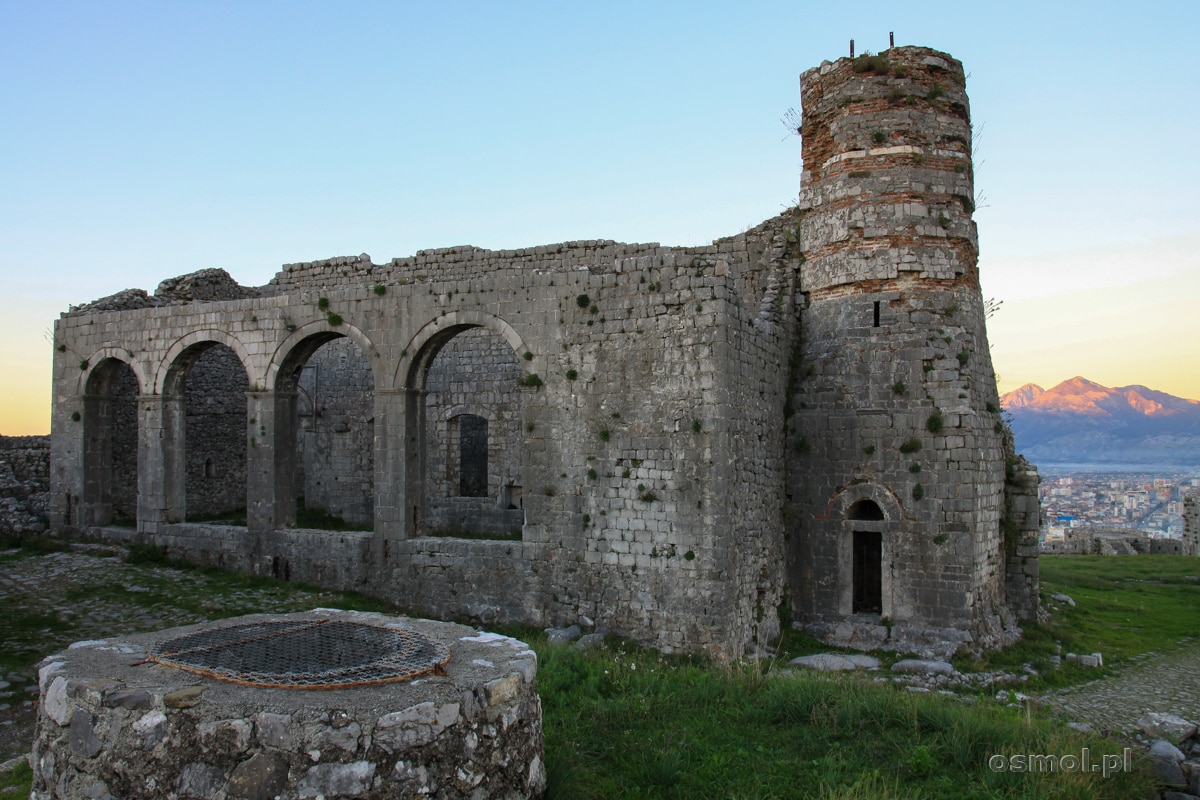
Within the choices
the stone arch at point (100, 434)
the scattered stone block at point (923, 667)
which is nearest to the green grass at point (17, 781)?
the scattered stone block at point (923, 667)

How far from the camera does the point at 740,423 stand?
12.3 m

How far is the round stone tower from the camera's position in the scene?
12.7 meters

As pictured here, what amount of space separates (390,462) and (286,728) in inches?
395

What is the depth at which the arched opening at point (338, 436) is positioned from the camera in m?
20.3

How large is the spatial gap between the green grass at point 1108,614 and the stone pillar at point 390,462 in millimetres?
8899

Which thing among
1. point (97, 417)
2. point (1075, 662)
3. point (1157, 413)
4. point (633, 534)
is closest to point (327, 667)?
point (633, 534)

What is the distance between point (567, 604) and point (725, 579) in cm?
246

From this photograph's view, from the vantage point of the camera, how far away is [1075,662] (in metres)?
12.8

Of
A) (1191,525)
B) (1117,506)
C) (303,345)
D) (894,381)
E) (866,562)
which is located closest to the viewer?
(894,381)

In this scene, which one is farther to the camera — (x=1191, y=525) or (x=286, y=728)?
(x=1191, y=525)

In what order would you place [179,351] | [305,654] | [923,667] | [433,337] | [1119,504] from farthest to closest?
[1119,504] → [179,351] → [433,337] → [923,667] → [305,654]

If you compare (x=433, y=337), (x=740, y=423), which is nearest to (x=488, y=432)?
(x=433, y=337)

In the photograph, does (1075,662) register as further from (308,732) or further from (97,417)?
(97,417)

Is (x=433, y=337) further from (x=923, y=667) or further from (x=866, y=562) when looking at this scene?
(x=923, y=667)
